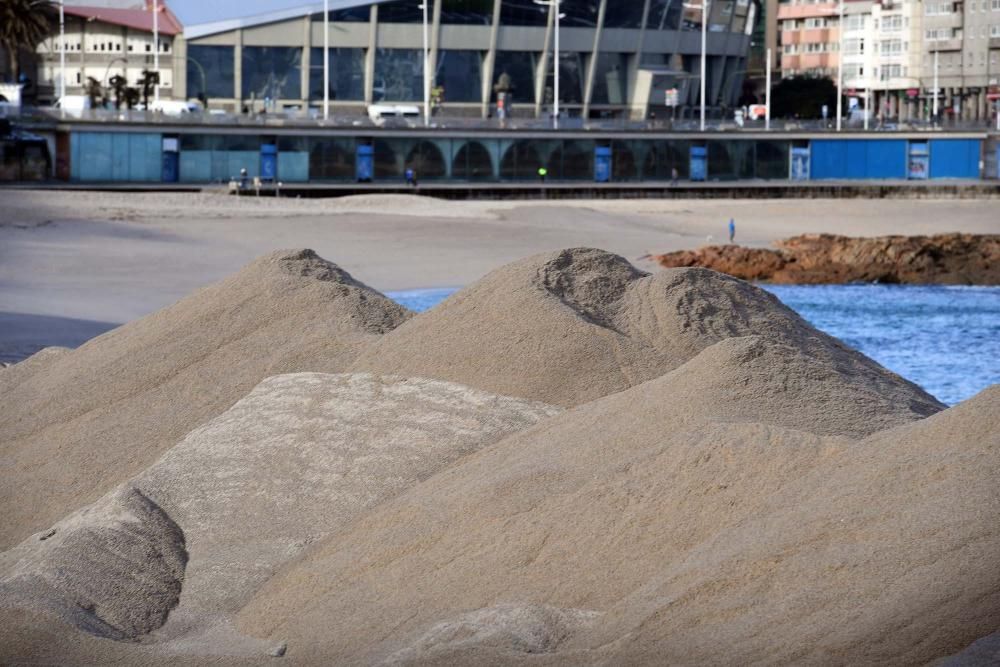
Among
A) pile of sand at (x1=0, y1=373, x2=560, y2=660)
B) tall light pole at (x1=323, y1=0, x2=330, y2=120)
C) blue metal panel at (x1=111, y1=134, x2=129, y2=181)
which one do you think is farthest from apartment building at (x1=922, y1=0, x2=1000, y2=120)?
pile of sand at (x1=0, y1=373, x2=560, y2=660)

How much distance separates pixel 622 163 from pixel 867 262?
25.8 metres

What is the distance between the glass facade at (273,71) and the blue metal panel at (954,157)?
27636mm

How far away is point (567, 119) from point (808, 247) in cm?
2328

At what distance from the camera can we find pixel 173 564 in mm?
9422

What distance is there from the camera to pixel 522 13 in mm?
74188

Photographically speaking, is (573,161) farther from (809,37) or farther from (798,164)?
(809,37)

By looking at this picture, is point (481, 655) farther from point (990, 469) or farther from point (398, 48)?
point (398, 48)

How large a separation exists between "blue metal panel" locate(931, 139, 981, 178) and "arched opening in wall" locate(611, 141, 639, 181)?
12995mm

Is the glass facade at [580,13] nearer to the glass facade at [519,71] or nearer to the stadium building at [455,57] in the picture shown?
the stadium building at [455,57]

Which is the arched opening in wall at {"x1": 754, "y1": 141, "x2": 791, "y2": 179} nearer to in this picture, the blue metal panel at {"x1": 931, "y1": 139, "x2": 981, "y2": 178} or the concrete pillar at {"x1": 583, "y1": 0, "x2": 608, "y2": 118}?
the blue metal panel at {"x1": 931, "y1": 139, "x2": 981, "y2": 178}

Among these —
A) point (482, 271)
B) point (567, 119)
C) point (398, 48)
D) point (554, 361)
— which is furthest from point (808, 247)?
point (398, 48)

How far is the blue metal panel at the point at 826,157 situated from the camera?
213 ft

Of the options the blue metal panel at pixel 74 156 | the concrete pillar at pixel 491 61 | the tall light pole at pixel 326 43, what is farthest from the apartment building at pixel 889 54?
the blue metal panel at pixel 74 156

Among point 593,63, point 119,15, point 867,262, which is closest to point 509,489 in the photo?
point 867,262
